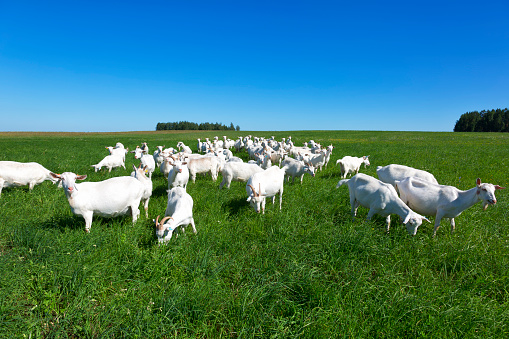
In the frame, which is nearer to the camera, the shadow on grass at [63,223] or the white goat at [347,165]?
the shadow on grass at [63,223]

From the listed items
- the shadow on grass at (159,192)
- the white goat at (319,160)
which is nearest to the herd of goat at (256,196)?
the shadow on grass at (159,192)

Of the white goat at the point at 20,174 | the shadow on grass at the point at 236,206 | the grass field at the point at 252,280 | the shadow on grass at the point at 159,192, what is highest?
the white goat at the point at 20,174

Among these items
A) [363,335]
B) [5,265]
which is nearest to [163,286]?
[5,265]

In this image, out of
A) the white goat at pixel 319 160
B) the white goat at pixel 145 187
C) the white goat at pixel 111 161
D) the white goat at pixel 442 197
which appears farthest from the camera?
the white goat at pixel 319 160

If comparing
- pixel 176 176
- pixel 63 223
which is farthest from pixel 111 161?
pixel 63 223

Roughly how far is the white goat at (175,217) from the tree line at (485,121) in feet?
471

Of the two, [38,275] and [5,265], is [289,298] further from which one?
[5,265]

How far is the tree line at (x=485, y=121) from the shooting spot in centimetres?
9950

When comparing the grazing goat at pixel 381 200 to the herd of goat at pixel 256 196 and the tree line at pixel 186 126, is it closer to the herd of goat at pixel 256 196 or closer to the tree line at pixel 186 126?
the herd of goat at pixel 256 196

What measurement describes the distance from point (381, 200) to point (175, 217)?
208 inches

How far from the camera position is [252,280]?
13.4 feet

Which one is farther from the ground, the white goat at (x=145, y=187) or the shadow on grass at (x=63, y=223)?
the white goat at (x=145, y=187)

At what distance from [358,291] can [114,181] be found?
6.20m

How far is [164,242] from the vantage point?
4.82 meters
